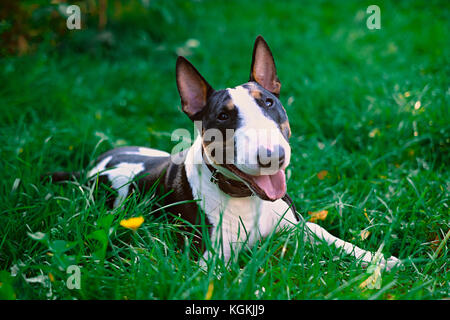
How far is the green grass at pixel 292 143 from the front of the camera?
1832 mm

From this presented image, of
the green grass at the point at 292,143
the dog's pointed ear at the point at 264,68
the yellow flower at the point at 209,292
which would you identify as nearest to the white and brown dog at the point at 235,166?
the dog's pointed ear at the point at 264,68

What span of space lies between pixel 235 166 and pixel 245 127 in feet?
0.60

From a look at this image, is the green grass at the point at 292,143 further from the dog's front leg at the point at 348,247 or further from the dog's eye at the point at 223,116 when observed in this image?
the dog's eye at the point at 223,116

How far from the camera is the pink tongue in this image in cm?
191

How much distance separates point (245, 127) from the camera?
1.91 m

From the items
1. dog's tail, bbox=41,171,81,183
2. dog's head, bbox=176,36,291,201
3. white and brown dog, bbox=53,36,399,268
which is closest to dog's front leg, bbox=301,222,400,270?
white and brown dog, bbox=53,36,399,268

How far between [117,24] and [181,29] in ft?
2.81

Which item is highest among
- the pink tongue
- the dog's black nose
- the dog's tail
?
the dog's black nose

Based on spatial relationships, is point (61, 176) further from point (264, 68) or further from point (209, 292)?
point (209, 292)

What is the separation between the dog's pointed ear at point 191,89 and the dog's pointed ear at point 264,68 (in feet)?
0.84

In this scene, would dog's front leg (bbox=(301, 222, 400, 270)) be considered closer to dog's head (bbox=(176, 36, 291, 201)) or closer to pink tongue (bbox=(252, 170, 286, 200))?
pink tongue (bbox=(252, 170, 286, 200))

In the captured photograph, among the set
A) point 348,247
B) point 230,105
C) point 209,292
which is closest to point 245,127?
point 230,105

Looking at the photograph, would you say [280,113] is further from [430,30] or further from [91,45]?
[430,30]

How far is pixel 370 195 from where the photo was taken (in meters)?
2.68
